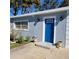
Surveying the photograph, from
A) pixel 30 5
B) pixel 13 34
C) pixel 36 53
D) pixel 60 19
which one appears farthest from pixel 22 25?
pixel 60 19

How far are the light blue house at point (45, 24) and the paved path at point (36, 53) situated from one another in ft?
0.34

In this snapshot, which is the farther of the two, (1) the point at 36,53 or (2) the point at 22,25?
(2) the point at 22,25

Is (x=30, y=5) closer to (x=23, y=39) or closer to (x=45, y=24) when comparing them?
(x=45, y=24)

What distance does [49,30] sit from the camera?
2412mm

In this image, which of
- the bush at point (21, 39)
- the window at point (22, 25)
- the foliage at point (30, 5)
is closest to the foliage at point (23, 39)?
the bush at point (21, 39)

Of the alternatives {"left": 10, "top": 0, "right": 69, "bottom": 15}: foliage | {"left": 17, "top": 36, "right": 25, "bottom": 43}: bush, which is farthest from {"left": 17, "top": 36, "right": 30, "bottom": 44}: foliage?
{"left": 10, "top": 0, "right": 69, "bottom": 15}: foliage

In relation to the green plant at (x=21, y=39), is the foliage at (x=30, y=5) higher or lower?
higher

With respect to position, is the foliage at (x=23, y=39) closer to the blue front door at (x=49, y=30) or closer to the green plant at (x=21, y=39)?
the green plant at (x=21, y=39)

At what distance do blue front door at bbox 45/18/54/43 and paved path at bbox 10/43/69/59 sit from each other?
5.0 inches

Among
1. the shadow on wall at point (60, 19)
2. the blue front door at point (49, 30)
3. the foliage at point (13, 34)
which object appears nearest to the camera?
the shadow on wall at point (60, 19)

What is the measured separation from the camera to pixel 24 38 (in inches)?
97.0

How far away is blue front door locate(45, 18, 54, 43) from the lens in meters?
2.39

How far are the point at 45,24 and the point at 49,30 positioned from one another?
0.29ft

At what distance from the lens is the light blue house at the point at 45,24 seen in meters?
2.30
